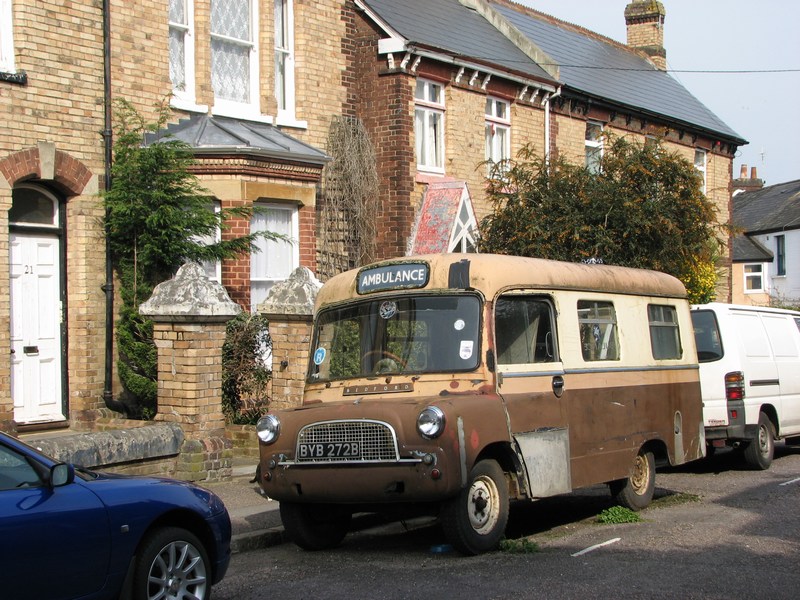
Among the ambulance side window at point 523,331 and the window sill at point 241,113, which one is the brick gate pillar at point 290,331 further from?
the ambulance side window at point 523,331

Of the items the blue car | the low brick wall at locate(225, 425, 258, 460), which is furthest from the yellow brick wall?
the blue car

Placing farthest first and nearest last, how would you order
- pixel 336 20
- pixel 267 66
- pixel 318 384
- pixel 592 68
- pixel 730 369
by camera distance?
pixel 592 68, pixel 336 20, pixel 267 66, pixel 730 369, pixel 318 384

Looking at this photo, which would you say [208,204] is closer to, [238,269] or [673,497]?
[238,269]

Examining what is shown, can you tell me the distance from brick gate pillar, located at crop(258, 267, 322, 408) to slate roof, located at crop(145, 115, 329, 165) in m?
2.70

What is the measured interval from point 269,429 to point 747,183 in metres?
55.3

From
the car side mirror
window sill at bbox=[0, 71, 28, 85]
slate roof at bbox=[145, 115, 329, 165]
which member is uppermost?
window sill at bbox=[0, 71, 28, 85]

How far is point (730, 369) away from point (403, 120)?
756cm

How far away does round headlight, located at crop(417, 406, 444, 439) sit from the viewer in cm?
825

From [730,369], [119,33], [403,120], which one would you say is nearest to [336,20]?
[403,120]

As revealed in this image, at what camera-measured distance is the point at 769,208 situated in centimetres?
5247

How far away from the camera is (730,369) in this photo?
14102 millimetres

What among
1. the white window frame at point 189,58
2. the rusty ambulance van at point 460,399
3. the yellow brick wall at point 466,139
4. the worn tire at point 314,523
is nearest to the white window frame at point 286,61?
the white window frame at point 189,58

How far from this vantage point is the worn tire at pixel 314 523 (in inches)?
359

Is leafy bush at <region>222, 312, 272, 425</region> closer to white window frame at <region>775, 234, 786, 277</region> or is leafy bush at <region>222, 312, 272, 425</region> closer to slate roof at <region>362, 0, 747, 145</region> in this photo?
slate roof at <region>362, 0, 747, 145</region>
